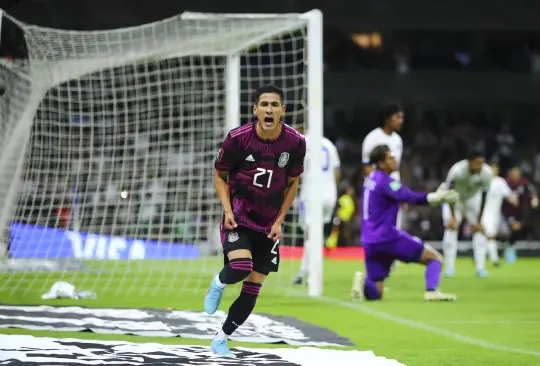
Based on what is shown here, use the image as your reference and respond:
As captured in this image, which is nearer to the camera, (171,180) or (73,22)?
(171,180)

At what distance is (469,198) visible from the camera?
1573cm

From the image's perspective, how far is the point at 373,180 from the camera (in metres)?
11.9

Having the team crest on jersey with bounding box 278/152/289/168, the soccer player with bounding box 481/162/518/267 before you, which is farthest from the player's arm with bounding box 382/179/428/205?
the soccer player with bounding box 481/162/518/267

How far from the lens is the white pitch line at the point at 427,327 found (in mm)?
8148

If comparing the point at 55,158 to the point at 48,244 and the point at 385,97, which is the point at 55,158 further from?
the point at 385,97

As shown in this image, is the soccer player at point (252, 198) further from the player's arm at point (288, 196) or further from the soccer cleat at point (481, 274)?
the soccer cleat at point (481, 274)

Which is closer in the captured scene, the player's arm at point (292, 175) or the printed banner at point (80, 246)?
the player's arm at point (292, 175)

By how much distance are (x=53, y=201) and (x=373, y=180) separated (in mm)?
4431

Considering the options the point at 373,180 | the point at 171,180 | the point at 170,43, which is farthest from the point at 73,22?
the point at 373,180

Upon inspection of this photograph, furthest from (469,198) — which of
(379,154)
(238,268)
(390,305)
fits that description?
(238,268)

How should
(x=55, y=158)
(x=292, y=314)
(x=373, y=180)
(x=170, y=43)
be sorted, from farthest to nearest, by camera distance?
(x=55, y=158) → (x=170, y=43) → (x=373, y=180) → (x=292, y=314)

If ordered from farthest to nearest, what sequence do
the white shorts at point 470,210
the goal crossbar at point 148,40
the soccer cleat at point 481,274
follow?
1. the soccer cleat at point 481,274
2. the white shorts at point 470,210
3. the goal crossbar at point 148,40

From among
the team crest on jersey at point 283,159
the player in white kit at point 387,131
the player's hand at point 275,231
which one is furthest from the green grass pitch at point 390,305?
the player in white kit at point 387,131

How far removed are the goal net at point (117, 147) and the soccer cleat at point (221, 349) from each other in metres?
5.01
